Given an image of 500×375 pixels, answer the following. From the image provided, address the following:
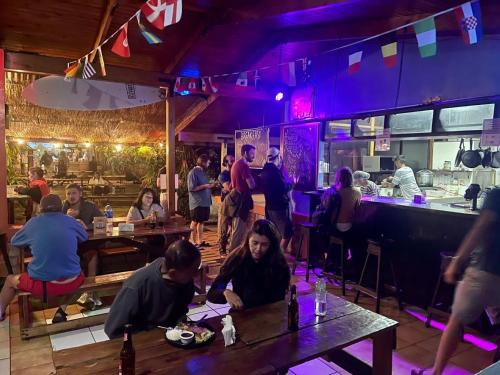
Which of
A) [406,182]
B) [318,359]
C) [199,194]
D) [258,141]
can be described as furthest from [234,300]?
[258,141]

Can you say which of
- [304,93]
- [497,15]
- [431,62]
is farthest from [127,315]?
[304,93]

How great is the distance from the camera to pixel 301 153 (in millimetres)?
6895

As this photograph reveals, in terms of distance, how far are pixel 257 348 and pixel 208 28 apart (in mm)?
4303

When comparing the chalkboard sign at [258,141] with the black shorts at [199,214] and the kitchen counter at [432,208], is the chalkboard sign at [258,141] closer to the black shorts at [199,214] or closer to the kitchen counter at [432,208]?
the black shorts at [199,214]

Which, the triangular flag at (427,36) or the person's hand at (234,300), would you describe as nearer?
the person's hand at (234,300)

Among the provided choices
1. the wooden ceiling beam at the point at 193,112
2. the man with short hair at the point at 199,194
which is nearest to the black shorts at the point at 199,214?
the man with short hair at the point at 199,194

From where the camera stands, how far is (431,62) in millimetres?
4902

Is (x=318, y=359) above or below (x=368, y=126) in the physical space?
below

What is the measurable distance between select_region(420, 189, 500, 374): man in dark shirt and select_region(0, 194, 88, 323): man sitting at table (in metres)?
3.31

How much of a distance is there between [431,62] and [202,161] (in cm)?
416

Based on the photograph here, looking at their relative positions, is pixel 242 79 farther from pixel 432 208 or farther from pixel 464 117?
pixel 432 208

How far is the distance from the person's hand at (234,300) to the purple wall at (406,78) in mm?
3835

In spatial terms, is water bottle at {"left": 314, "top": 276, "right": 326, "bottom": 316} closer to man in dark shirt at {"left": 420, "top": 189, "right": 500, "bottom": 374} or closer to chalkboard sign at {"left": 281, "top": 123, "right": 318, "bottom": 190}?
man in dark shirt at {"left": 420, "top": 189, "right": 500, "bottom": 374}

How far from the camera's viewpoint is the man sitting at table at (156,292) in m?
1.93
